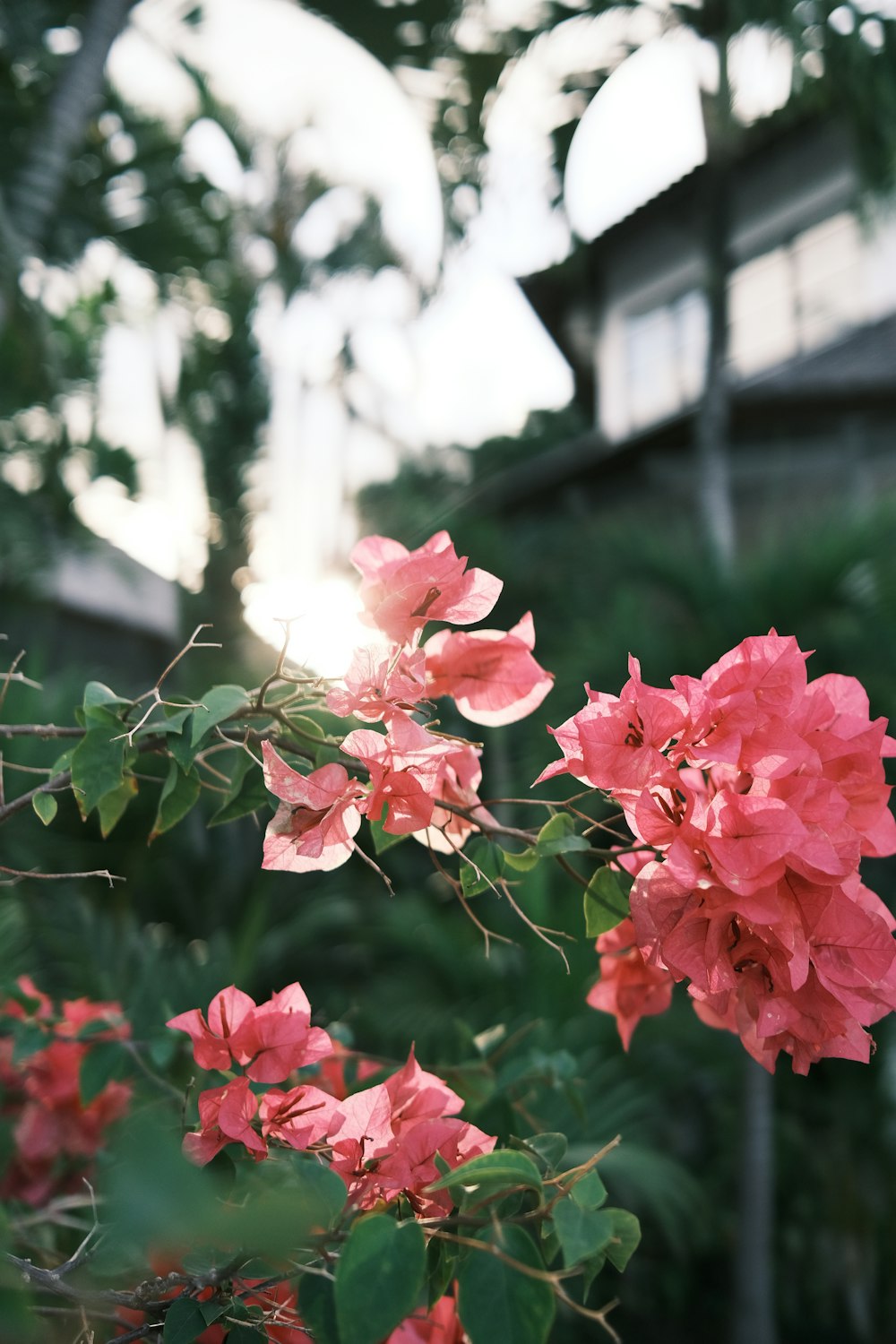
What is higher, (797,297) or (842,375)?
(797,297)

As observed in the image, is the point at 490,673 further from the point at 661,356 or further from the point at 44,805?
the point at 661,356

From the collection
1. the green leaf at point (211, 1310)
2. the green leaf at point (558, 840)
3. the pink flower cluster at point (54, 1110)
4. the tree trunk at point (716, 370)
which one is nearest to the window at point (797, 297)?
the tree trunk at point (716, 370)

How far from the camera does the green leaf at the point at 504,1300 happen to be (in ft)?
1.21

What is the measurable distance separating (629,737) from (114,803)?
1.05 feet

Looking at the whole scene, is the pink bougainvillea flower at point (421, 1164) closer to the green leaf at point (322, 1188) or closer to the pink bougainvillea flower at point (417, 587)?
the green leaf at point (322, 1188)

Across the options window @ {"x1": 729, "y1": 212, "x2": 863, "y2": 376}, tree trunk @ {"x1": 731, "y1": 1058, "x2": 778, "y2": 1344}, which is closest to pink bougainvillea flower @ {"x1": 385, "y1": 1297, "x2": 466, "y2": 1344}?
tree trunk @ {"x1": 731, "y1": 1058, "x2": 778, "y2": 1344}

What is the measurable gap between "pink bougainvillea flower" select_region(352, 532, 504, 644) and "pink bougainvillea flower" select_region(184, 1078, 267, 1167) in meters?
0.26

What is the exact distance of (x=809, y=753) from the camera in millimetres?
477

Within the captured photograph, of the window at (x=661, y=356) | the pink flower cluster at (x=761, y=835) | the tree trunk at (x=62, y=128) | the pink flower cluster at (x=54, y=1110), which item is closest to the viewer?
the pink flower cluster at (x=761, y=835)

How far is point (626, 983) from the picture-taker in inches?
25.6

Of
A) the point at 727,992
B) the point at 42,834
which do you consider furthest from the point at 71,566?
the point at 727,992

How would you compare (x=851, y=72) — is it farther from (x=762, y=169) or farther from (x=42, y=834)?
(x=42, y=834)

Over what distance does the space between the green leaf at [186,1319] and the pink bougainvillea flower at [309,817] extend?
0.20 m

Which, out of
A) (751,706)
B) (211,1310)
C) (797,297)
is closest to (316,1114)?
(211,1310)
